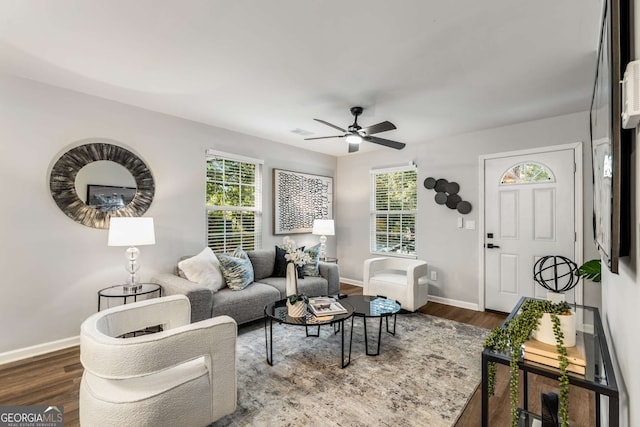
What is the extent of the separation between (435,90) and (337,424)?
290 centimetres

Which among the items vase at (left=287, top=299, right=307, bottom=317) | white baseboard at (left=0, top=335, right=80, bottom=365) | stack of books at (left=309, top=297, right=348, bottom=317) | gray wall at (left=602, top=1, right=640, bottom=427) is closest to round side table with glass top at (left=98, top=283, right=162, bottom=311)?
white baseboard at (left=0, top=335, right=80, bottom=365)

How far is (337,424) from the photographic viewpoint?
189cm

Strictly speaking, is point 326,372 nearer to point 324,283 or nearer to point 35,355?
point 324,283

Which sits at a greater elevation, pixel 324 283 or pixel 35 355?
pixel 324 283

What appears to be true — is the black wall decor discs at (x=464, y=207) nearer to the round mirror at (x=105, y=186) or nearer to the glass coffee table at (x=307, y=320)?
the glass coffee table at (x=307, y=320)

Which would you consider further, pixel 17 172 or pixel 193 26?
pixel 17 172

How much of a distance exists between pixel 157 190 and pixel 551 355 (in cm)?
376

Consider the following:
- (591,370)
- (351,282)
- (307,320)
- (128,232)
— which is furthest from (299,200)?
(591,370)

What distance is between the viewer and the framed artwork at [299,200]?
16.0 ft

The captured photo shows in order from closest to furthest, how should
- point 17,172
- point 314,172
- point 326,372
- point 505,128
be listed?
point 326,372 → point 17,172 → point 505,128 → point 314,172

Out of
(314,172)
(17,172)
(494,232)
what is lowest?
(494,232)

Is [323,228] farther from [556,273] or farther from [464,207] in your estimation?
[556,273]

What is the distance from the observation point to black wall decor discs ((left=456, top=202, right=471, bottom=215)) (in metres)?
4.32

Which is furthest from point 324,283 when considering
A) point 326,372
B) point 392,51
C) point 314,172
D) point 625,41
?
point 625,41
